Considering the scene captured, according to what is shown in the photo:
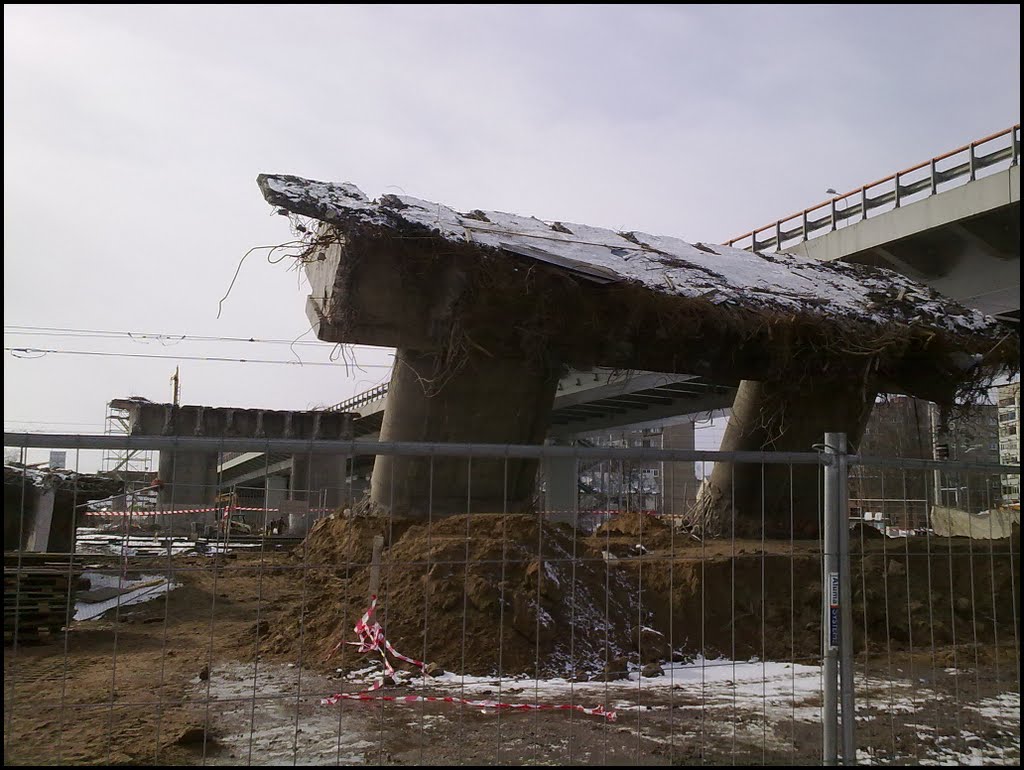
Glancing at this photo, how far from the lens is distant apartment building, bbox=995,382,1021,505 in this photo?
13.1 meters

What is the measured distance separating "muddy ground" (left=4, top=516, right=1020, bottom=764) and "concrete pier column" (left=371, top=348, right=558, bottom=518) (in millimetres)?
1126

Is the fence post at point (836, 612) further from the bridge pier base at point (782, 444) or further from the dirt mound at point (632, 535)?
the bridge pier base at point (782, 444)

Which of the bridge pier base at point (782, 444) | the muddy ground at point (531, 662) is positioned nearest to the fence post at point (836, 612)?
the muddy ground at point (531, 662)

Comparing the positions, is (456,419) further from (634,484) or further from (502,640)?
(634,484)

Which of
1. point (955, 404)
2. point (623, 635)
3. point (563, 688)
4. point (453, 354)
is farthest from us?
point (955, 404)

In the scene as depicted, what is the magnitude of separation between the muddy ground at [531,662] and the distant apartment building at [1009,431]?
8.85 ft

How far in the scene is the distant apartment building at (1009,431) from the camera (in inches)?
515

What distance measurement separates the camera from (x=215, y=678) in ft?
22.6

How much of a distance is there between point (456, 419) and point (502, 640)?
4.68m

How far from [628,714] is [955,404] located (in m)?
9.62

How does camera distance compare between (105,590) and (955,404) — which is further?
(955,404)

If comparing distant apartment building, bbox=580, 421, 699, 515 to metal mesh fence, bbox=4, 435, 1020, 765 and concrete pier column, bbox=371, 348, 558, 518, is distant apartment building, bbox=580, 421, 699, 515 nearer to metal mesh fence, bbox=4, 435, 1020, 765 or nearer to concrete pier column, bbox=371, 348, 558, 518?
metal mesh fence, bbox=4, 435, 1020, 765

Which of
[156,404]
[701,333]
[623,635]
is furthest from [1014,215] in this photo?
[156,404]

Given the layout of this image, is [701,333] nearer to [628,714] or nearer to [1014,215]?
[628,714]
